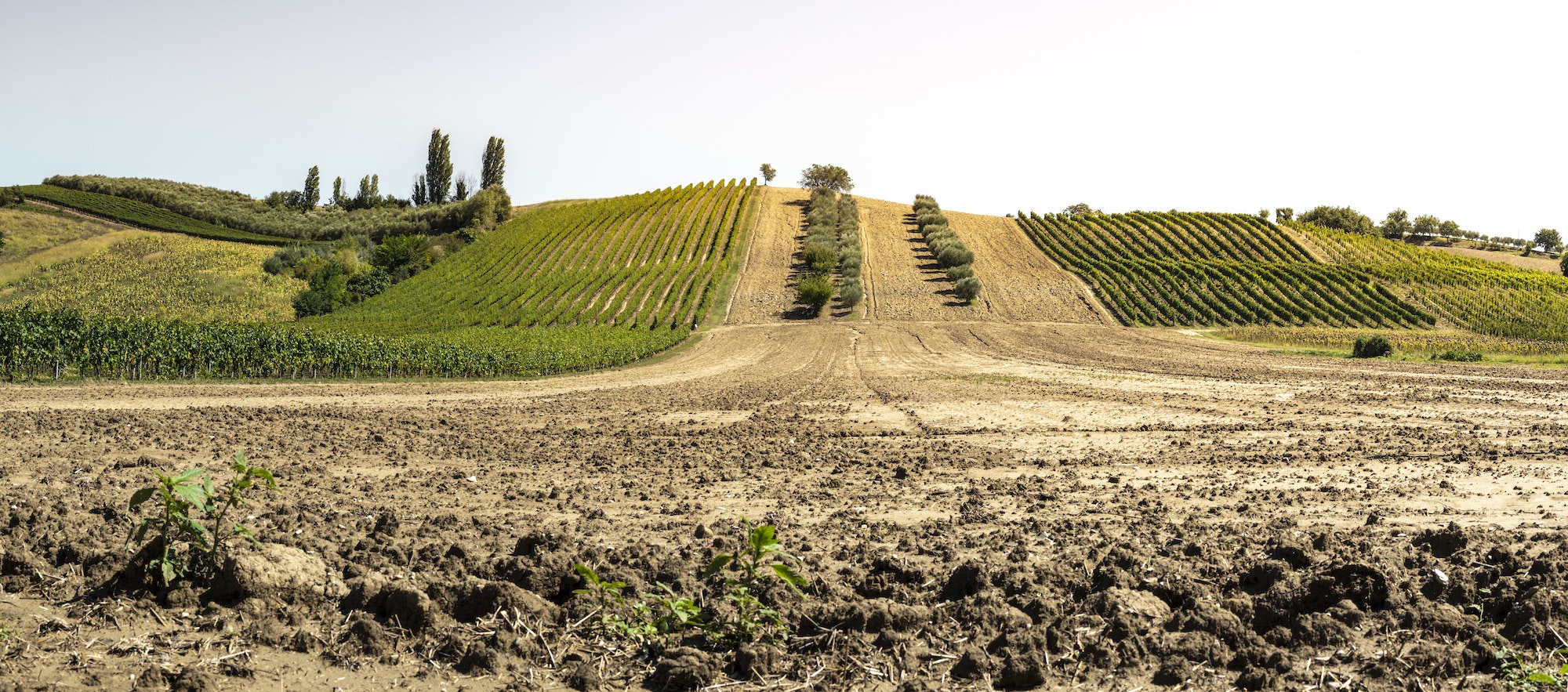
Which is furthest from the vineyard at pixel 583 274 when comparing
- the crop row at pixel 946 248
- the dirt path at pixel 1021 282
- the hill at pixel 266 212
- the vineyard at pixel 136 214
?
the vineyard at pixel 136 214

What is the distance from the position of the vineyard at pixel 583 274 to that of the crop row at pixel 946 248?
1636cm

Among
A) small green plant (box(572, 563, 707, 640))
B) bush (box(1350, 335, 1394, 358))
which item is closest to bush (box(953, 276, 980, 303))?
bush (box(1350, 335, 1394, 358))

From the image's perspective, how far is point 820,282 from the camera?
188 feet

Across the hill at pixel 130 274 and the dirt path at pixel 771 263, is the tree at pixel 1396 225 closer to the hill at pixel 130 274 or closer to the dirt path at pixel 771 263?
the dirt path at pixel 771 263

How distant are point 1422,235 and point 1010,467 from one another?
118 metres

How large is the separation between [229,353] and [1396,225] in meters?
120

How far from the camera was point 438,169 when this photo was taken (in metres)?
119

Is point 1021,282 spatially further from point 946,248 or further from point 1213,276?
point 1213,276

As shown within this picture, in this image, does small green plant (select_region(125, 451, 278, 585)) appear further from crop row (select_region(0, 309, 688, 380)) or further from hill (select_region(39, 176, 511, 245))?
hill (select_region(39, 176, 511, 245))

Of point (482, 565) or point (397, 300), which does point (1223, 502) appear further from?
point (397, 300)

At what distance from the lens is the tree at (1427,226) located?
104938 mm

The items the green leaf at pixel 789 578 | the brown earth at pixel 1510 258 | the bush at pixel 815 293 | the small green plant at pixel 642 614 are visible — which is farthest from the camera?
the brown earth at pixel 1510 258

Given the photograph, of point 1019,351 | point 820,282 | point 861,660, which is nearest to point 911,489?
point 861,660

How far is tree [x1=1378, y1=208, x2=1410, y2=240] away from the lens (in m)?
106
